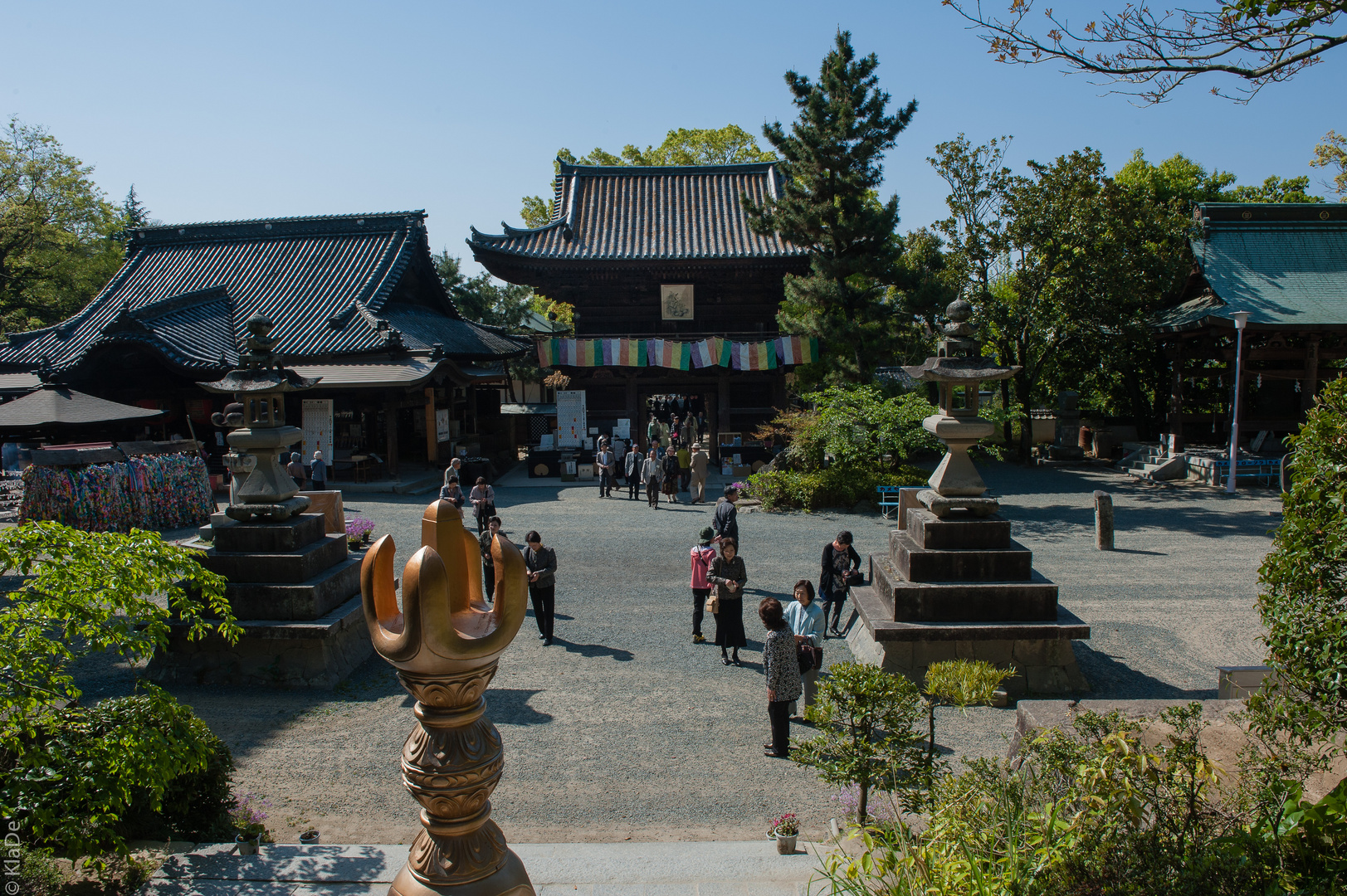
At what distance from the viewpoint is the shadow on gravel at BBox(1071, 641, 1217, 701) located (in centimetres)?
763

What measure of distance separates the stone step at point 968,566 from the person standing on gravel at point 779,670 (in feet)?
7.36

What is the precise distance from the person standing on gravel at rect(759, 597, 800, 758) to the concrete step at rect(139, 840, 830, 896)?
1329 mm

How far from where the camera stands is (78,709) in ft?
13.3

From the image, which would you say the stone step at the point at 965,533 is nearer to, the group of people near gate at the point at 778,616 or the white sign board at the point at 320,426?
the group of people near gate at the point at 778,616

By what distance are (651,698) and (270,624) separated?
410 cm

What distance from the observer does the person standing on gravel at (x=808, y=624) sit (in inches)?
279

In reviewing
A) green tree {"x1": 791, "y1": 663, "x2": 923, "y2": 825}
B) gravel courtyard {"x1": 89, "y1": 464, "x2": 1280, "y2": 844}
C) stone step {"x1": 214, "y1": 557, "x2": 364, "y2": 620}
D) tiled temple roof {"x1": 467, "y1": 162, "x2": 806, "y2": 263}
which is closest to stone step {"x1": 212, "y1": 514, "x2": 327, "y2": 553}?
stone step {"x1": 214, "y1": 557, "x2": 364, "y2": 620}

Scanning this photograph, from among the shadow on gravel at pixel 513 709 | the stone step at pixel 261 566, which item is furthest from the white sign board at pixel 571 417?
the shadow on gravel at pixel 513 709

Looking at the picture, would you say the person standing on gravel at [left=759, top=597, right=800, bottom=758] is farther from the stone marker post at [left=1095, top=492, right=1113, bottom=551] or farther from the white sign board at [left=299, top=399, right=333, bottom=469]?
the white sign board at [left=299, top=399, right=333, bottom=469]

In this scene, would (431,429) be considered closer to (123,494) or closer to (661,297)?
(661,297)

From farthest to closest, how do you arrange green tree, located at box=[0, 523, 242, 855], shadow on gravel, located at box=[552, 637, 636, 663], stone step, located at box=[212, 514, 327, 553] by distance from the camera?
1. shadow on gravel, located at box=[552, 637, 636, 663]
2. stone step, located at box=[212, 514, 327, 553]
3. green tree, located at box=[0, 523, 242, 855]

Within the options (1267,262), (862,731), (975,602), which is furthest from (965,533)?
(1267,262)

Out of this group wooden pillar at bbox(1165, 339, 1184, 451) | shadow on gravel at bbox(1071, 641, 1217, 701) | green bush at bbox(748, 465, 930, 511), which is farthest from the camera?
wooden pillar at bbox(1165, 339, 1184, 451)

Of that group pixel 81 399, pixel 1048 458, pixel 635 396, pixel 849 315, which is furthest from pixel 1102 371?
pixel 81 399
